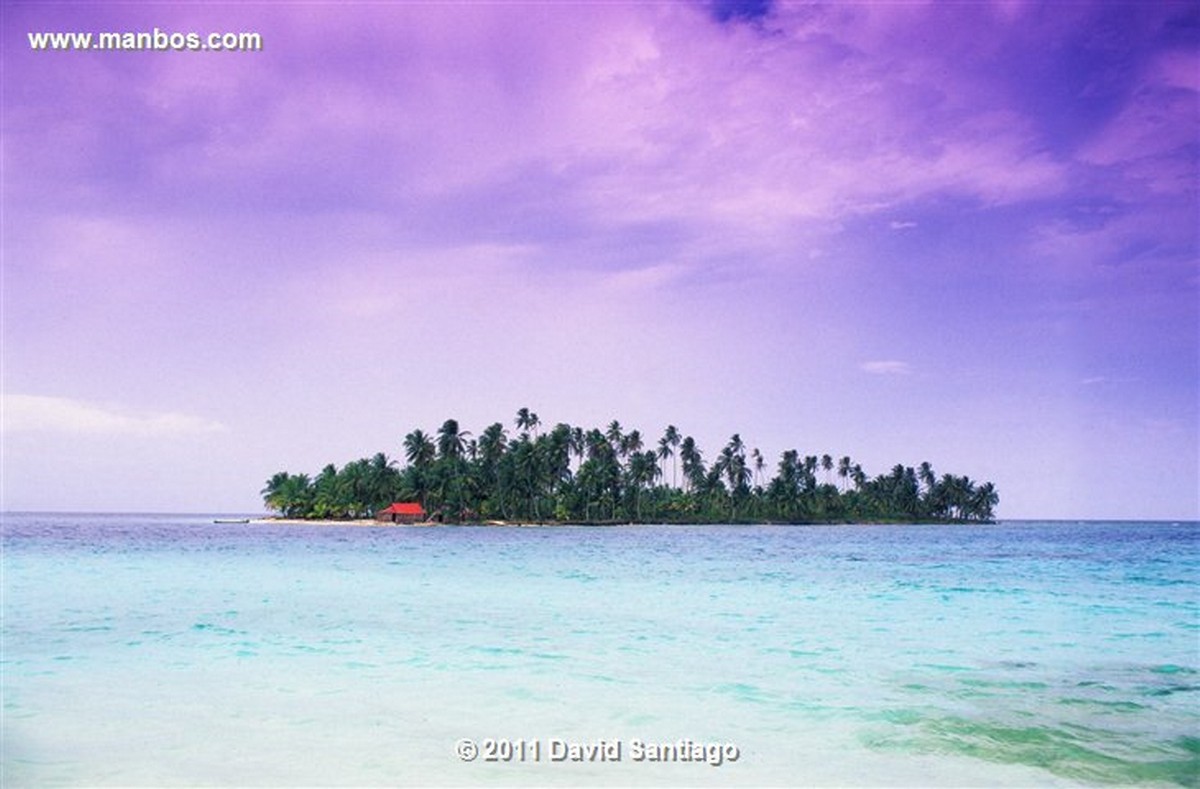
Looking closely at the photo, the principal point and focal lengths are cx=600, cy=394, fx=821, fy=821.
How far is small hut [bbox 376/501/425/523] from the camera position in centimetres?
9575

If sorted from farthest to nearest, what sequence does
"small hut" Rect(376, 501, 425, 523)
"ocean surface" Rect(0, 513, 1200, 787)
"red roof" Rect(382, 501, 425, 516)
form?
"small hut" Rect(376, 501, 425, 523) → "red roof" Rect(382, 501, 425, 516) → "ocean surface" Rect(0, 513, 1200, 787)

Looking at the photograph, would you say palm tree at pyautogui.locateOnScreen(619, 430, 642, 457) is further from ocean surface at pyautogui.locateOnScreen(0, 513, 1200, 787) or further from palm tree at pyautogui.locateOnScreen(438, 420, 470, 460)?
ocean surface at pyautogui.locateOnScreen(0, 513, 1200, 787)

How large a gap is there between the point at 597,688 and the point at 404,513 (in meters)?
89.1

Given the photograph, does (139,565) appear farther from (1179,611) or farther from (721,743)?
(1179,611)

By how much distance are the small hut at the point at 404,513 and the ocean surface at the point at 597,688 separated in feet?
244

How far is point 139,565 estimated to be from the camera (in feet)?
108

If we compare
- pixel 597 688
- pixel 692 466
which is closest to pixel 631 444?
pixel 692 466

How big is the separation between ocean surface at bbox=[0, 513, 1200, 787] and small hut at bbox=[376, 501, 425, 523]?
74.4 metres

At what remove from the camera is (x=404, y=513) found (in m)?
95.5

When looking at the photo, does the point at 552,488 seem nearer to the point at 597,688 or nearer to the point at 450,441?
the point at 450,441

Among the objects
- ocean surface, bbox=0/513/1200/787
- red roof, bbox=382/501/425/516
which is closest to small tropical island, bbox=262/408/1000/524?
red roof, bbox=382/501/425/516

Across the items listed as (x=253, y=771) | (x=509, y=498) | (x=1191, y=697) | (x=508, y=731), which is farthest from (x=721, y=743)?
(x=509, y=498)

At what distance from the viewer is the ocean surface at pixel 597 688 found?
23.0 ft

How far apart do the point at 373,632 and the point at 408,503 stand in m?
88.5
